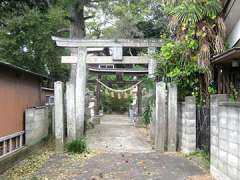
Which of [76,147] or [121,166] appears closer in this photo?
Result: [121,166]

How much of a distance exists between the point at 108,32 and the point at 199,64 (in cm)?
1103

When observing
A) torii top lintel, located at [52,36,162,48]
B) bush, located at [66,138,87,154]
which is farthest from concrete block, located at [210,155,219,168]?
torii top lintel, located at [52,36,162,48]

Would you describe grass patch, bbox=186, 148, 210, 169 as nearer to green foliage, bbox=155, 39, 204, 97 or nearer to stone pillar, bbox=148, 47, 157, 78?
green foliage, bbox=155, 39, 204, 97

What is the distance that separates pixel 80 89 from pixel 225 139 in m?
8.40

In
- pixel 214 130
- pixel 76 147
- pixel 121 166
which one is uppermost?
pixel 214 130

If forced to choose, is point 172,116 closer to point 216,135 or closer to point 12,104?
point 216,135

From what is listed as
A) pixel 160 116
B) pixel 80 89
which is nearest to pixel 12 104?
pixel 80 89

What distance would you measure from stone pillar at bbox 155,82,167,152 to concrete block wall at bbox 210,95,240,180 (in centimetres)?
425

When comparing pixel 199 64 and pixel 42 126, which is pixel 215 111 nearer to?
pixel 199 64

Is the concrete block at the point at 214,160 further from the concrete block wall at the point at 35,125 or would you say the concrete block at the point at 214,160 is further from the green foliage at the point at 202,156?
the concrete block wall at the point at 35,125

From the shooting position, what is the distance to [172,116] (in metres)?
13.6

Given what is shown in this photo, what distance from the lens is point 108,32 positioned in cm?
2294

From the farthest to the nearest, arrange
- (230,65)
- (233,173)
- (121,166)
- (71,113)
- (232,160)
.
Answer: (71,113)
(230,65)
(121,166)
(232,160)
(233,173)

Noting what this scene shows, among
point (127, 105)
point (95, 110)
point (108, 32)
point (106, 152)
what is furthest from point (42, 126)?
point (127, 105)
